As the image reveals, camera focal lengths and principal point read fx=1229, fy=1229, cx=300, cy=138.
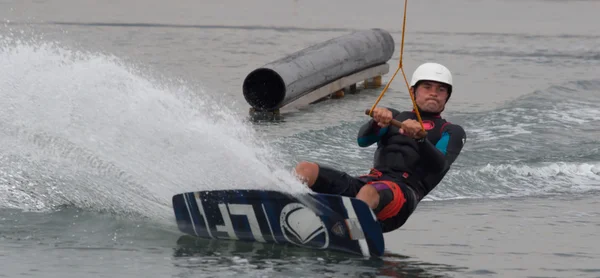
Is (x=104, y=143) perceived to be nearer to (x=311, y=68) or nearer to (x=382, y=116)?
(x=382, y=116)

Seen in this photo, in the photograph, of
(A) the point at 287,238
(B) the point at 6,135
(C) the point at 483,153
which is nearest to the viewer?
(A) the point at 287,238

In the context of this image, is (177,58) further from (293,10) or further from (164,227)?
(293,10)

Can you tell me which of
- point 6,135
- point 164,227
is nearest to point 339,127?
point 6,135

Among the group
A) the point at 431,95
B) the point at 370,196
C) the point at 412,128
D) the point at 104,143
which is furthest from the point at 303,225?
the point at 104,143

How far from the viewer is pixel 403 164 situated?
8773 mm

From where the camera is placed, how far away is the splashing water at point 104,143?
374 inches

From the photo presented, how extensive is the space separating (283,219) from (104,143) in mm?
2287

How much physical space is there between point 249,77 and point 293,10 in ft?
71.9

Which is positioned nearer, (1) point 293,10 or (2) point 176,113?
(2) point 176,113

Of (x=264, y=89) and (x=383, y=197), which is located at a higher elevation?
(x=264, y=89)

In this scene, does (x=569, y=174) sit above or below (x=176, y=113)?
below

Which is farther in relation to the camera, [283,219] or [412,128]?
[283,219]

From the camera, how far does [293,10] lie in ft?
126

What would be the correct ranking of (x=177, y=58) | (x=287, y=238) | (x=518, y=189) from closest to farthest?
(x=287, y=238) < (x=518, y=189) < (x=177, y=58)
